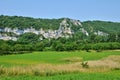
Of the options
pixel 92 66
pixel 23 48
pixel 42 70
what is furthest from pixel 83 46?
pixel 42 70

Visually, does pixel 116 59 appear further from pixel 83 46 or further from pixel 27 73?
pixel 83 46

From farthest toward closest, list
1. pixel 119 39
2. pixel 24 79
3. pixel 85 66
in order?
1. pixel 119 39
2. pixel 85 66
3. pixel 24 79

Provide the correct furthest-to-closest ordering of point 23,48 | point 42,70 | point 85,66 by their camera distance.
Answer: point 23,48 → point 85,66 → point 42,70

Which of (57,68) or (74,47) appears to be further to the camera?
(74,47)

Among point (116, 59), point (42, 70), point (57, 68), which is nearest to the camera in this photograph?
point (42, 70)

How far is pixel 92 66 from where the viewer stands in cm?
4034

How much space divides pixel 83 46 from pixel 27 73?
93396 mm

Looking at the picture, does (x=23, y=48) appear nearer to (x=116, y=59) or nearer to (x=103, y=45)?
(x=103, y=45)

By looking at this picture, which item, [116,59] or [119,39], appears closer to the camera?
[116,59]

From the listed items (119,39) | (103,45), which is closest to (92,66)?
(103,45)

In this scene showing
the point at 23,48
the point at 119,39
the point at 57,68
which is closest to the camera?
the point at 57,68

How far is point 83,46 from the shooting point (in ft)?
406

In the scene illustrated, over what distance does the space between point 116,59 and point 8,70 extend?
25.5 metres

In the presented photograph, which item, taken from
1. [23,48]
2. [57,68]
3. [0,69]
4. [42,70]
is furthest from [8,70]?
[23,48]
